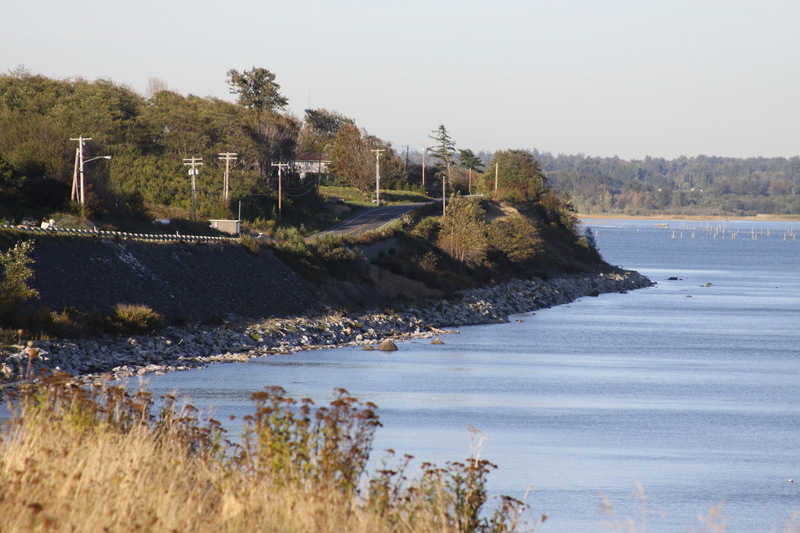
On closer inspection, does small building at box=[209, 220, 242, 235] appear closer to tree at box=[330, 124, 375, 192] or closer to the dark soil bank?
the dark soil bank

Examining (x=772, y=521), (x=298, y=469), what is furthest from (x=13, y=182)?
(x=298, y=469)

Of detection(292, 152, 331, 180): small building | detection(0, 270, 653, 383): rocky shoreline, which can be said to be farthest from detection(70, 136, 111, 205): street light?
detection(292, 152, 331, 180): small building

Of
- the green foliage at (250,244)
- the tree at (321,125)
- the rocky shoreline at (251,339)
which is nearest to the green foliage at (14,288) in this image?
the rocky shoreline at (251,339)

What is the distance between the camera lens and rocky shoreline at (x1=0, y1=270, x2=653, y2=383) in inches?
1308

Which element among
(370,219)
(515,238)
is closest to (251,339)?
(370,219)

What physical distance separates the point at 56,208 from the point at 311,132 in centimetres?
8981

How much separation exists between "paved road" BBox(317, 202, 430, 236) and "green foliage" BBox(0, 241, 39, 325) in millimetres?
36396

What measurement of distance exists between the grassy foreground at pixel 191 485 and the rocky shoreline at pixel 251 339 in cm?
756

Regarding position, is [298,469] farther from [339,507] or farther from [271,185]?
[271,185]

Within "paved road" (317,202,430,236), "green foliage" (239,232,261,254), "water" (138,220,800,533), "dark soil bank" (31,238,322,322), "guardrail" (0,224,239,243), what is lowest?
"water" (138,220,800,533)

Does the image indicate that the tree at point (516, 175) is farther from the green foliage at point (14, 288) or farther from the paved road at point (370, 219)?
the green foliage at point (14, 288)

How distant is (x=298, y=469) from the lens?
33.1ft

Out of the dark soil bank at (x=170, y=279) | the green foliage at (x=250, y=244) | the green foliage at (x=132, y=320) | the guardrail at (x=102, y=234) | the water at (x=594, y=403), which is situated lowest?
the water at (x=594, y=403)

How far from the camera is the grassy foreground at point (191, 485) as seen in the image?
869 centimetres
